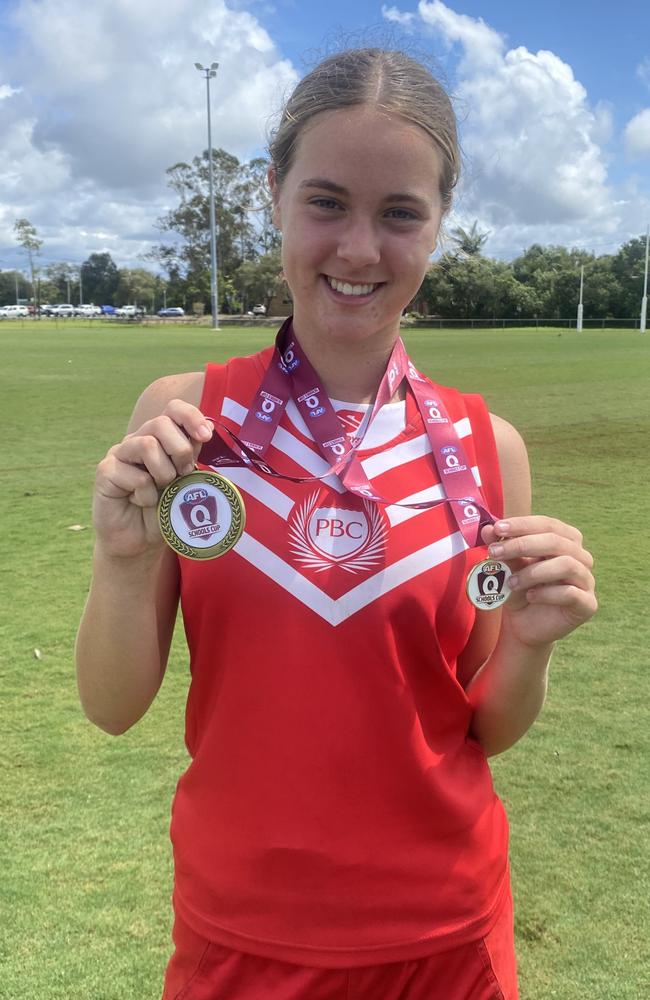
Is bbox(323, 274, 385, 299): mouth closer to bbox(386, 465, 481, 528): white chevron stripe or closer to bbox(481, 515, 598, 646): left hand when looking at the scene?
bbox(386, 465, 481, 528): white chevron stripe

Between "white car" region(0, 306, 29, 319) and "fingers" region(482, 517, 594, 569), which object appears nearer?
"fingers" region(482, 517, 594, 569)

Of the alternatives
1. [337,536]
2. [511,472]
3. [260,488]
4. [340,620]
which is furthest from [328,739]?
[511,472]

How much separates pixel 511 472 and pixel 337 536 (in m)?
0.43

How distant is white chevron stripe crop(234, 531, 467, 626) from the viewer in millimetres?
1442

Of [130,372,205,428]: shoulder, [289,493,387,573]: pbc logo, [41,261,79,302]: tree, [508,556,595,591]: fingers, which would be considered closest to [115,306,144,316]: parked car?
[41,261,79,302]: tree

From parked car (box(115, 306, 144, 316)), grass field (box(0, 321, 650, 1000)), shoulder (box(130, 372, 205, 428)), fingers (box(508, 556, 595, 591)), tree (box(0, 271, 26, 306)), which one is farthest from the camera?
tree (box(0, 271, 26, 306))

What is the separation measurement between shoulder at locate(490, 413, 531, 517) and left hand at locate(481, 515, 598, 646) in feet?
0.68

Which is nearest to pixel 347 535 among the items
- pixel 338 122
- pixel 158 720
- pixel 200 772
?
pixel 200 772

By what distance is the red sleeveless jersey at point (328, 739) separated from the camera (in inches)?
56.3

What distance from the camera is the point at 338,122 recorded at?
153cm

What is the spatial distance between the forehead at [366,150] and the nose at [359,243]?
7 cm

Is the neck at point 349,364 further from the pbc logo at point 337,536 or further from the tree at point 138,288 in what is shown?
the tree at point 138,288

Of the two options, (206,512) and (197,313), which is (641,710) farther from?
(197,313)

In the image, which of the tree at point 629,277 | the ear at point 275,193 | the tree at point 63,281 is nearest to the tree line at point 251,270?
the tree at point 629,277
